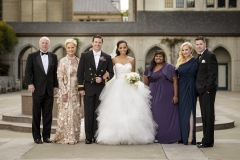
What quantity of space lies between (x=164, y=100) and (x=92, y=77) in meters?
1.53

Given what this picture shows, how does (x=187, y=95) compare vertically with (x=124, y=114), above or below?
above

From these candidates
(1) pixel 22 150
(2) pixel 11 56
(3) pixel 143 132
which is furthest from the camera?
(2) pixel 11 56

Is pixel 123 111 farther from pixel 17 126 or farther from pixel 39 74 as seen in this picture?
pixel 17 126

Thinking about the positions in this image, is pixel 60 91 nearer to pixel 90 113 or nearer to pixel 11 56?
pixel 90 113

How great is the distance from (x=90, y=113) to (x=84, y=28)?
32145 mm

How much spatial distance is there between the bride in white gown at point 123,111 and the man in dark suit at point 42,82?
3.43 ft

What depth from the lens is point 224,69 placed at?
40.8 m

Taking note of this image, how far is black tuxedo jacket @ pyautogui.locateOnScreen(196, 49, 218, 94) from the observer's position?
9039mm

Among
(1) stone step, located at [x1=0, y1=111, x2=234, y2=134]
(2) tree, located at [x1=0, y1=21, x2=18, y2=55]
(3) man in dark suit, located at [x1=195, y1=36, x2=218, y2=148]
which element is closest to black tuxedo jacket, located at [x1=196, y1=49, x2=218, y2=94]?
(3) man in dark suit, located at [x1=195, y1=36, x2=218, y2=148]

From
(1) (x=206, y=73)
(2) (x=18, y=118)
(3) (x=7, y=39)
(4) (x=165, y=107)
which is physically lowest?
(2) (x=18, y=118)

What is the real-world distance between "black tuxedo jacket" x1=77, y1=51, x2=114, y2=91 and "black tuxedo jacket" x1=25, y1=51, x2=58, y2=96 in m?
0.64

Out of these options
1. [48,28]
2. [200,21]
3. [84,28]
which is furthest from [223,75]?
[48,28]

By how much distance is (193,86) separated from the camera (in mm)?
9500

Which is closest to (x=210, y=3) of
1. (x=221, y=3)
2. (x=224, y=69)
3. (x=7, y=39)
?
(x=221, y=3)
